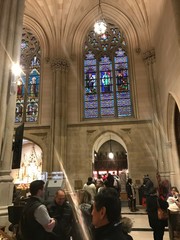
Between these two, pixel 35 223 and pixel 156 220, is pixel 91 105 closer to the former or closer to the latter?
pixel 156 220

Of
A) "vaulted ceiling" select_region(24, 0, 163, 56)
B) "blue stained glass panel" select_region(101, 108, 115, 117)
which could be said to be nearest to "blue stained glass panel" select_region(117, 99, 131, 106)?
"blue stained glass panel" select_region(101, 108, 115, 117)

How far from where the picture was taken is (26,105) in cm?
1381

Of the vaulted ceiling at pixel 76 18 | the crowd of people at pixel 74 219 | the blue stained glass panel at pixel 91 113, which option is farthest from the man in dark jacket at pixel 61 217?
the vaulted ceiling at pixel 76 18

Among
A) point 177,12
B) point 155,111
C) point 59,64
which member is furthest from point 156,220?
point 59,64

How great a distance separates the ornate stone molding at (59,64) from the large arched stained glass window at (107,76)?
1.46m

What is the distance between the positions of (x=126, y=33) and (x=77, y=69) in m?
4.01

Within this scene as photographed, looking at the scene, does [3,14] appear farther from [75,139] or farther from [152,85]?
[152,85]

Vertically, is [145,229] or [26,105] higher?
[26,105]

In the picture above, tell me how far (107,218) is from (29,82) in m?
14.0

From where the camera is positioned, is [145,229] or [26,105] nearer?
[145,229]

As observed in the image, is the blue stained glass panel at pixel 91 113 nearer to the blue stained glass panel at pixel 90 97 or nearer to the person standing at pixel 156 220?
the blue stained glass panel at pixel 90 97

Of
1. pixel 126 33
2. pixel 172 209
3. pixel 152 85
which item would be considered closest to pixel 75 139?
pixel 152 85

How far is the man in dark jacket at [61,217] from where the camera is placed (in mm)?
2611

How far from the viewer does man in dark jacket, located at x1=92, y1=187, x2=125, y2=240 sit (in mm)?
1239
